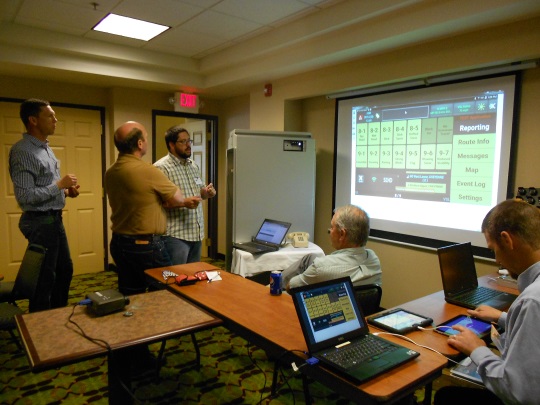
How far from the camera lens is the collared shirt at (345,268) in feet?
6.44

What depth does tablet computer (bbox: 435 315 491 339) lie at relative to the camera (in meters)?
1.61

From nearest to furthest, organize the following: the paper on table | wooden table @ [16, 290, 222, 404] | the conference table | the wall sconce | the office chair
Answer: the conference table → wooden table @ [16, 290, 222, 404] → the paper on table → the office chair → the wall sconce

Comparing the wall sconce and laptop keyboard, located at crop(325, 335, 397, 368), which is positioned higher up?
the wall sconce

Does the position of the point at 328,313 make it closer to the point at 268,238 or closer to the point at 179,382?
the point at 179,382

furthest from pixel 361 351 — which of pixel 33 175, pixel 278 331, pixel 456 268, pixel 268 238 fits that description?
pixel 33 175

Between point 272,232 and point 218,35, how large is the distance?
1930 millimetres

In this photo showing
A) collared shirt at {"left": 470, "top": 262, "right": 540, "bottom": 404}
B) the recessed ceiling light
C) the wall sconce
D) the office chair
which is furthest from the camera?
the recessed ceiling light

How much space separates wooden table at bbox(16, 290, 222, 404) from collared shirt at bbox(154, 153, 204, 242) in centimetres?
112

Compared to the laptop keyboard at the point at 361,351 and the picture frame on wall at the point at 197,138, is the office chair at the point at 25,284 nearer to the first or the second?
the laptop keyboard at the point at 361,351

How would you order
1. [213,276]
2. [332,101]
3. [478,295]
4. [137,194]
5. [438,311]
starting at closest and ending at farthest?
[438,311]
[478,295]
[213,276]
[137,194]
[332,101]

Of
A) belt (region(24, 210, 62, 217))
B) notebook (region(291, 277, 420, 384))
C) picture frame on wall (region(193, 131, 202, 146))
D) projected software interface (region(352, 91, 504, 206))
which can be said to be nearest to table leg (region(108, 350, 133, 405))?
notebook (region(291, 277, 420, 384))

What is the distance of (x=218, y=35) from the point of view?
147 inches

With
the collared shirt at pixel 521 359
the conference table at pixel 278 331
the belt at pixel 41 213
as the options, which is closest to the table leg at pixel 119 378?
the conference table at pixel 278 331

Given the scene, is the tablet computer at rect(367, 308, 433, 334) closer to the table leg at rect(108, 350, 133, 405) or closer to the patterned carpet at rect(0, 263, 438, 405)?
the patterned carpet at rect(0, 263, 438, 405)
